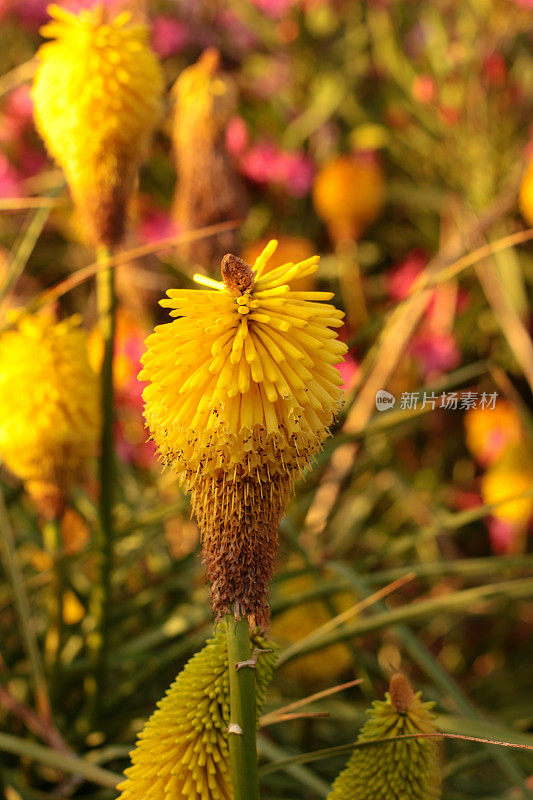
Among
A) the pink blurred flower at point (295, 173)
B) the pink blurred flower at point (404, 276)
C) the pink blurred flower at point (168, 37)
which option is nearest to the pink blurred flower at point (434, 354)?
the pink blurred flower at point (404, 276)

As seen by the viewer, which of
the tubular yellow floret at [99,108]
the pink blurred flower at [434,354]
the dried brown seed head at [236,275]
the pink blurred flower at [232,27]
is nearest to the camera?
A: the dried brown seed head at [236,275]

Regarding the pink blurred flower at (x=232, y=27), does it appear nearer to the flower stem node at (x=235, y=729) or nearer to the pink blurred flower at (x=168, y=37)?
the pink blurred flower at (x=168, y=37)

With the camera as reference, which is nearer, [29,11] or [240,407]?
[240,407]

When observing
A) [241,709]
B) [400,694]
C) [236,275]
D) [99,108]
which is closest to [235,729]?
[241,709]

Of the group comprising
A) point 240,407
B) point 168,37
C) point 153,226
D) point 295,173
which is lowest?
point 240,407

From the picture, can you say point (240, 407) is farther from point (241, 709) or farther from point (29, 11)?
point (29, 11)

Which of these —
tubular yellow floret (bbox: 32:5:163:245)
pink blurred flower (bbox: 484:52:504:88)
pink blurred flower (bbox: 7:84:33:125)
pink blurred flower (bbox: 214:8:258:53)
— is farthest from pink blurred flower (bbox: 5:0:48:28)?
tubular yellow floret (bbox: 32:5:163:245)
